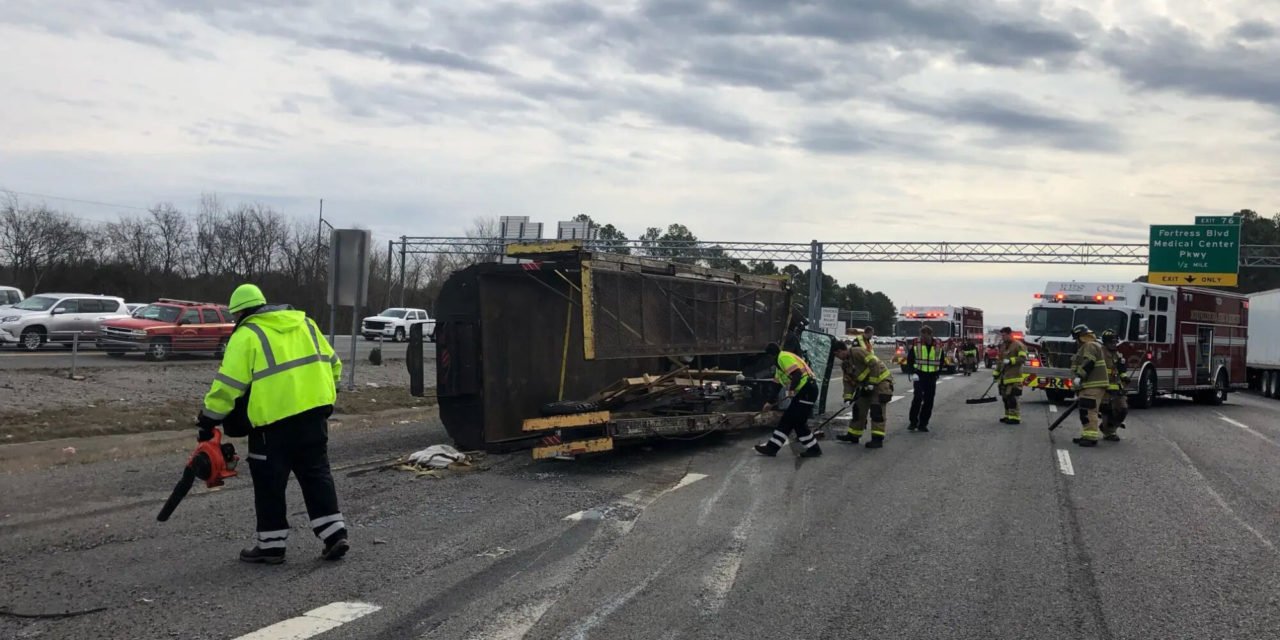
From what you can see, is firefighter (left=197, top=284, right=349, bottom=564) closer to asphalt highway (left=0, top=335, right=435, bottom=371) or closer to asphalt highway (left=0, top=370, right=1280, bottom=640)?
asphalt highway (left=0, top=370, right=1280, bottom=640)

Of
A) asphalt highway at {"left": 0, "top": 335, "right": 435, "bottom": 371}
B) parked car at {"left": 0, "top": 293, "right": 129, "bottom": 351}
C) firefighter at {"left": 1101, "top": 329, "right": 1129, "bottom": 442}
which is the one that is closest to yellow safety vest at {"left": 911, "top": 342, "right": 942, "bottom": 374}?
firefighter at {"left": 1101, "top": 329, "right": 1129, "bottom": 442}

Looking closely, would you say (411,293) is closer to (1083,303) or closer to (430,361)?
(430,361)

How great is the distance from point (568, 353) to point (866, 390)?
4.35m

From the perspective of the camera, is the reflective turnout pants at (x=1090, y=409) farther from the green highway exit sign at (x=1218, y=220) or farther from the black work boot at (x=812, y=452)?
the green highway exit sign at (x=1218, y=220)

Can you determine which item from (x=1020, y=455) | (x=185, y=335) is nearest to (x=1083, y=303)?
(x=1020, y=455)

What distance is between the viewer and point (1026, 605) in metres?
5.69

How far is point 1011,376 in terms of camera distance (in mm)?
16766

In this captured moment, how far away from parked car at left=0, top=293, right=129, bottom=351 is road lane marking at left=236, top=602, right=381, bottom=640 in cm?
2089

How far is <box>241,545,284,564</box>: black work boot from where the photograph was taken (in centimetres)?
617

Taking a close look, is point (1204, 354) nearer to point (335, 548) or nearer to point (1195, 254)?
point (1195, 254)

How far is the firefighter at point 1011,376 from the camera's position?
652 inches

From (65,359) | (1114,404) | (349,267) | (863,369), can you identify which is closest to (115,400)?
(349,267)

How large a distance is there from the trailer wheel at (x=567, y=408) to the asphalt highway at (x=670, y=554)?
1.92 feet

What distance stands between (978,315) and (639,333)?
120 feet
